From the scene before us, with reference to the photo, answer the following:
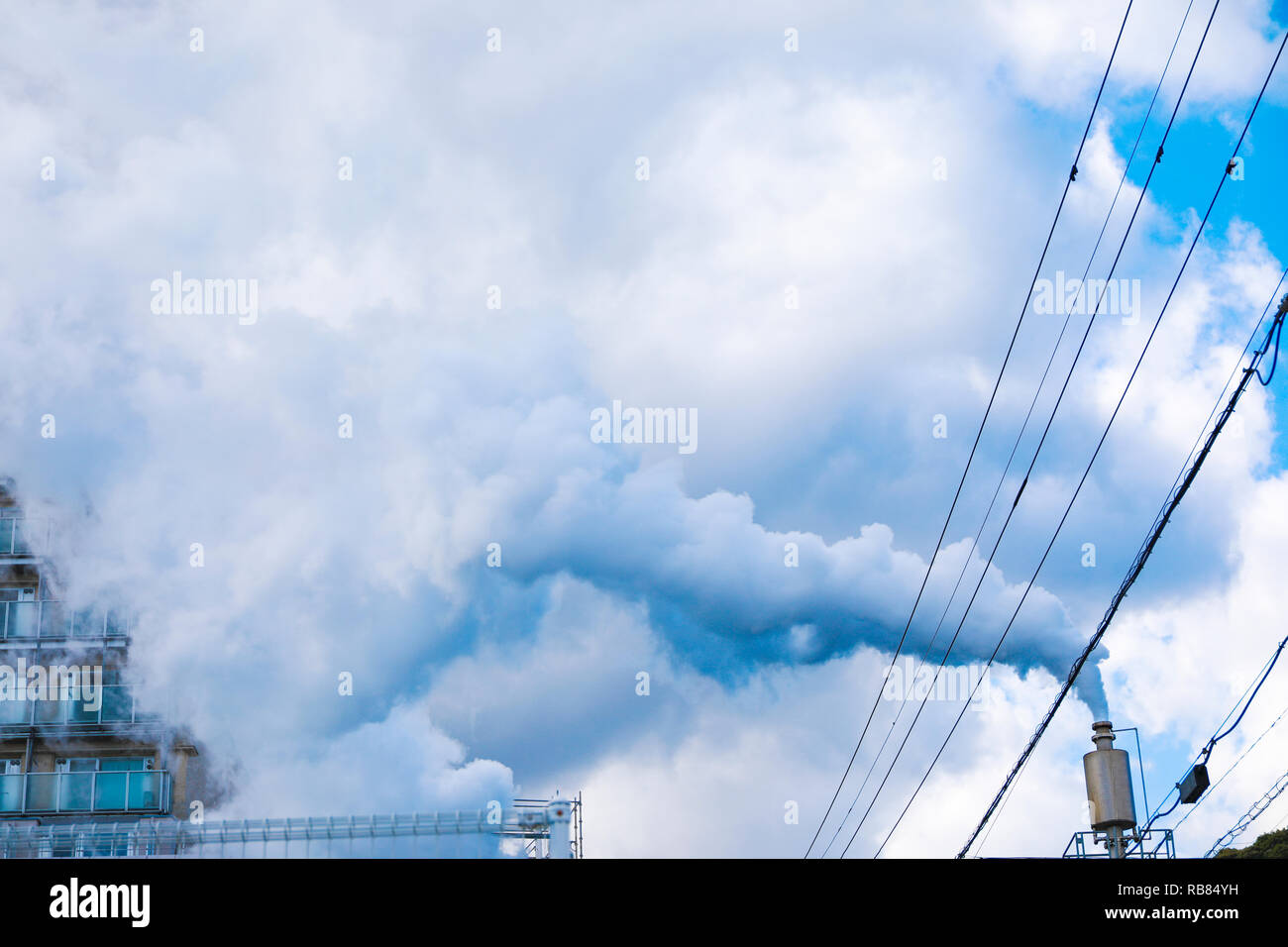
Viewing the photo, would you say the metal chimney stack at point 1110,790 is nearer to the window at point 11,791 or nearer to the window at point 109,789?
the window at point 109,789

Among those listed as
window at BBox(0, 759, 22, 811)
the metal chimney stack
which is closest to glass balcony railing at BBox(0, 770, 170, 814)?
window at BBox(0, 759, 22, 811)

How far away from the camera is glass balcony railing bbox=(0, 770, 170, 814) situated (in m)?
32.7

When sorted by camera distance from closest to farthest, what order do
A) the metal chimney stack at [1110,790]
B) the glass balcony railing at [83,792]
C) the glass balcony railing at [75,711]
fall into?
the metal chimney stack at [1110,790] < the glass balcony railing at [83,792] < the glass balcony railing at [75,711]

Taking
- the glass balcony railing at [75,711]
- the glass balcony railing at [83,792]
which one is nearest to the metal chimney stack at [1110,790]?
the glass balcony railing at [83,792]

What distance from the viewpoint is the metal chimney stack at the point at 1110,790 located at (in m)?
20.6

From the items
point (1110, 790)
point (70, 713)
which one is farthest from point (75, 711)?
point (1110, 790)

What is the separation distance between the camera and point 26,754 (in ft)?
111

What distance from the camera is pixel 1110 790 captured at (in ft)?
68.8

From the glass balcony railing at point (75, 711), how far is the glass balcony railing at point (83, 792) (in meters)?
1.35

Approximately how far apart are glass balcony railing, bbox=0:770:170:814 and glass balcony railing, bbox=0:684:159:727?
1352mm
